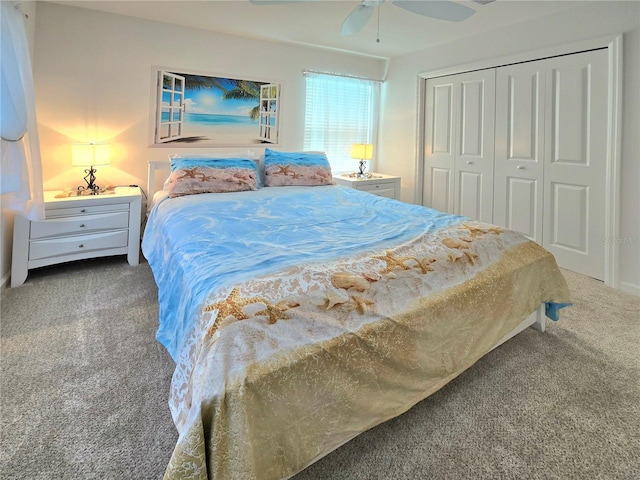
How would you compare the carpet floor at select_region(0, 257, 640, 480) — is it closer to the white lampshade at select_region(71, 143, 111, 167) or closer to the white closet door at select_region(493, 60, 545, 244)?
the white lampshade at select_region(71, 143, 111, 167)

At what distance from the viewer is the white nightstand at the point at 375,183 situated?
13.6 ft

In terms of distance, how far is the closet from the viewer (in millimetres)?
2951

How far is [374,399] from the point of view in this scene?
1241 millimetres

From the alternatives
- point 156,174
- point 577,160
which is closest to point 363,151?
point 577,160

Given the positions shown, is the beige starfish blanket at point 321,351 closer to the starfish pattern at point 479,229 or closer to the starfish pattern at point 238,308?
the starfish pattern at point 238,308

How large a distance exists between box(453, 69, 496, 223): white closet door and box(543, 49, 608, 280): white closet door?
0.57m

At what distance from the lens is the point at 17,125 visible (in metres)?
2.21

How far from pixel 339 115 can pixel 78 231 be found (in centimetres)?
328

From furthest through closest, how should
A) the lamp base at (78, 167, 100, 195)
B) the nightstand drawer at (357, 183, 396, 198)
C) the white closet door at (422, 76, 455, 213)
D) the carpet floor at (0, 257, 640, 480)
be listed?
the nightstand drawer at (357, 183, 396, 198)
the white closet door at (422, 76, 455, 213)
the lamp base at (78, 167, 100, 195)
the carpet floor at (0, 257, 640, 480)

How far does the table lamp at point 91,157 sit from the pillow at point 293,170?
1.44 meters

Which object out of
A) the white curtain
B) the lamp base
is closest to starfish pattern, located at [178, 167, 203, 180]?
the lamp base

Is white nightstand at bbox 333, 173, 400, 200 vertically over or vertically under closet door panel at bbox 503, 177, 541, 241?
over

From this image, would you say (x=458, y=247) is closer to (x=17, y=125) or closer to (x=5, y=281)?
(x=17, y=125)

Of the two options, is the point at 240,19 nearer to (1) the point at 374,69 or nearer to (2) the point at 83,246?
(1) the point at 374,69
